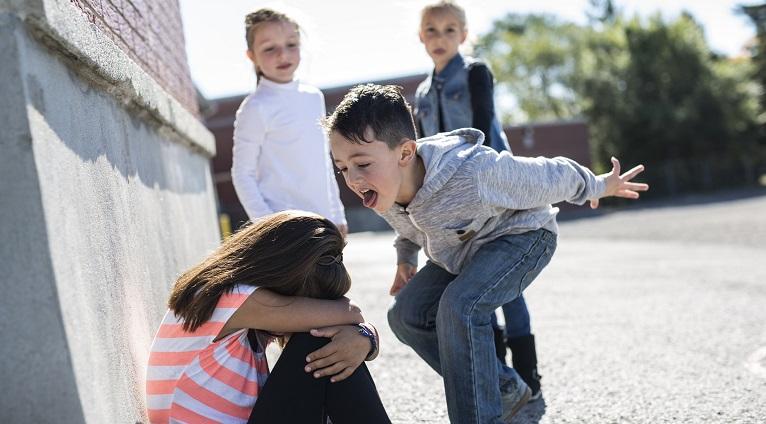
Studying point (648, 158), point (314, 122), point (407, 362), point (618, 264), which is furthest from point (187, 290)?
point (648, 158)

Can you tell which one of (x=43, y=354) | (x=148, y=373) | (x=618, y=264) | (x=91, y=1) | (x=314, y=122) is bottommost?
(x=618, y=264)

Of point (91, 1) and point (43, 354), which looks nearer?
point (43, 354)

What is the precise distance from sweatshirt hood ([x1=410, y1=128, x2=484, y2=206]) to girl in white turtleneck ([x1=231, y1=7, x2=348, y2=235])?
1.10m

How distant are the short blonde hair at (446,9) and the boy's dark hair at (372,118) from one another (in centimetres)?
154

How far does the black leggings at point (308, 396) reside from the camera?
2.49 metres

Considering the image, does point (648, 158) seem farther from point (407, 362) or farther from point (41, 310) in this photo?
point (41, 310)

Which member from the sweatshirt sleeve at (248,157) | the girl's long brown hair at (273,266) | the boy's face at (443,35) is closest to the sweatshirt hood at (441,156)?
the girl's long brown hair at (273,266)

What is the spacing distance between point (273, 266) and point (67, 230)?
26.9 inches

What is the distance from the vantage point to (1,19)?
2008mm

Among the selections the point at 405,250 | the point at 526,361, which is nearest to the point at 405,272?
the point at 405,250

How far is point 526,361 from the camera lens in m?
4.07

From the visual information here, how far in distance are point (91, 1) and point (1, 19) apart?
3.66 ft

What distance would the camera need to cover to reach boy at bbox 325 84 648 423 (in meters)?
2.98

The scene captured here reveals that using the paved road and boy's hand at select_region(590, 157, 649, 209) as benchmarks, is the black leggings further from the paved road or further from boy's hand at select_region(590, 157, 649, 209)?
boy's hand at select_region(590, 157, 649, 209)
